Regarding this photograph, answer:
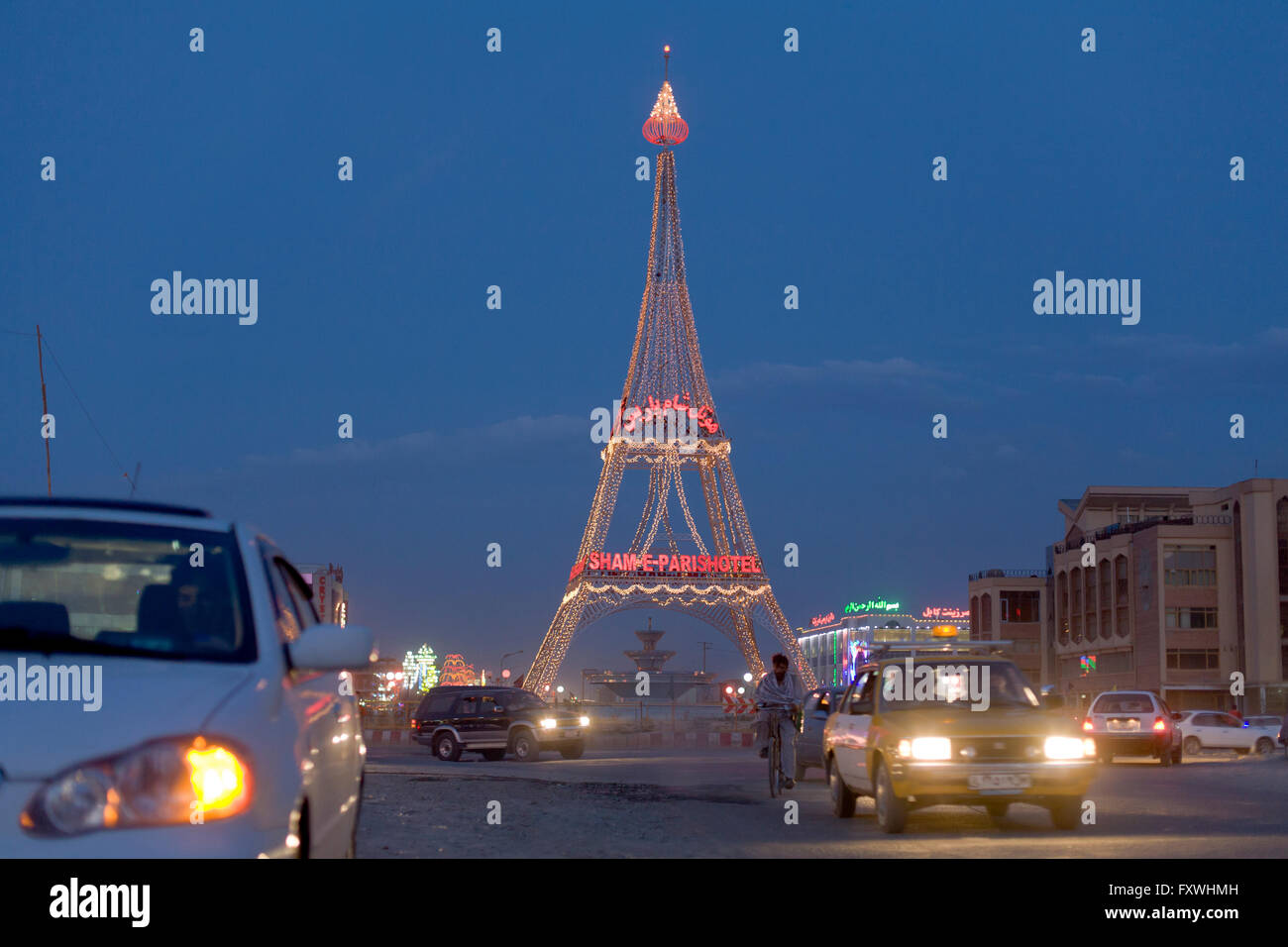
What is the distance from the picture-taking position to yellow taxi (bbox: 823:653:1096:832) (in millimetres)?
12336

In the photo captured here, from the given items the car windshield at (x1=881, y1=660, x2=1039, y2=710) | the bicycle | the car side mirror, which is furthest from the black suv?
the car side mirror

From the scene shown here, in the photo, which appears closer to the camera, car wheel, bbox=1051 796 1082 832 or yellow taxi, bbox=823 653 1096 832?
yellow taxi, bbox=823 653 1096 832

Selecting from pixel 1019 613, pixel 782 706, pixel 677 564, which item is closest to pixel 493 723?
pixel 782 706

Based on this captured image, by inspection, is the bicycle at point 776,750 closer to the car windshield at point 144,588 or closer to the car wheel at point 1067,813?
the car wheel at point 1067,813

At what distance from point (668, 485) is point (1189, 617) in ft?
86.5

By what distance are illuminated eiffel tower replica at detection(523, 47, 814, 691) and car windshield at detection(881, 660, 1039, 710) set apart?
5177 cm

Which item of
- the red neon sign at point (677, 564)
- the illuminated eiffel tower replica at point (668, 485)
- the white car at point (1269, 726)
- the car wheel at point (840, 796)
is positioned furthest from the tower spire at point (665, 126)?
the car wheel at point (840, 796)

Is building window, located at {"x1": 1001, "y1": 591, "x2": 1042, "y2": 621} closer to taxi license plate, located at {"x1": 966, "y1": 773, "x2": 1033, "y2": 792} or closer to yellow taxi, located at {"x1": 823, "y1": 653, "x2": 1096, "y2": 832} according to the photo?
yellow taxi, located at {"x1": 823, "y1": 653, "x2": 1096, "y2": 832}

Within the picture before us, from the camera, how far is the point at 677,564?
67.2 metres

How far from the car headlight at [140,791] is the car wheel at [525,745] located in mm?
27162

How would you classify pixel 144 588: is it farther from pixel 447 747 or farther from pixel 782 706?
pixel 447 747
